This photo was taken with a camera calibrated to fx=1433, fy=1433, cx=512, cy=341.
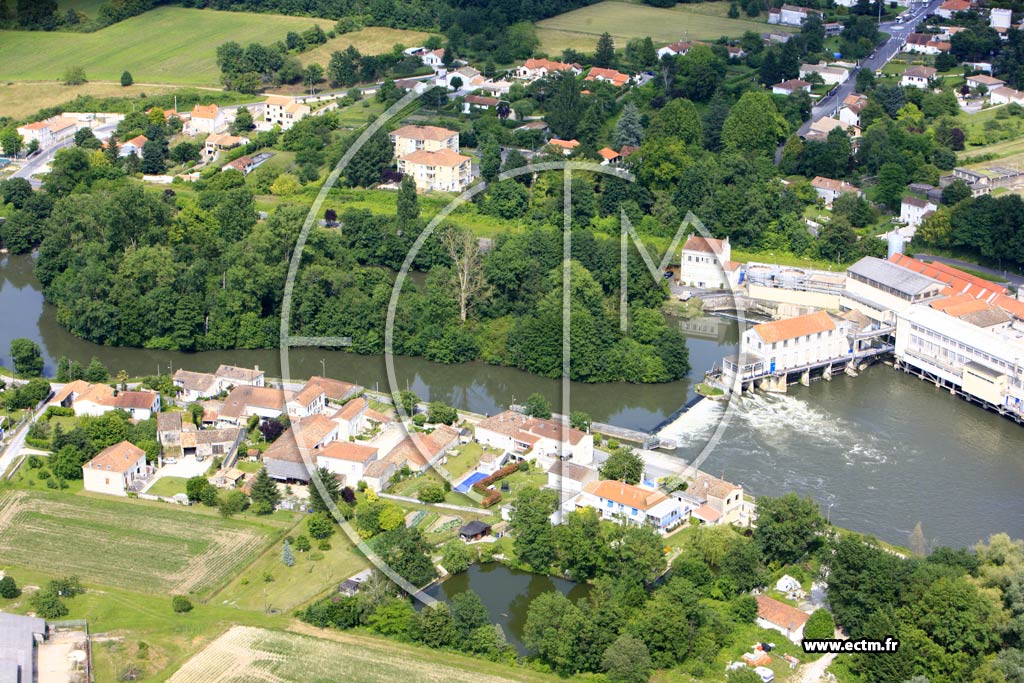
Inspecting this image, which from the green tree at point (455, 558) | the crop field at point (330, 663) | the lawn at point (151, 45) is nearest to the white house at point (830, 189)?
the lawn at point (151, 45)

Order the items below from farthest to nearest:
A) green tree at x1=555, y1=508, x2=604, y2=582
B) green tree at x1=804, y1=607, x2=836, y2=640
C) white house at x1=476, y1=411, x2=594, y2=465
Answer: white house at x1=476, y1=411, x2=594, y2=465 < green tree at x1=555, y1=508, x2=604, y2=582 < green tree at x1=804, y1=607, x2=836, y2=640

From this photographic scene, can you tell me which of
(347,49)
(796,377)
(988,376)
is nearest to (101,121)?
(347,49)

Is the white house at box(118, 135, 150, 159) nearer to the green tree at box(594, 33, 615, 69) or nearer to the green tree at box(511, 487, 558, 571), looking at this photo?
the green tree at box(594, 33, 615, 69)

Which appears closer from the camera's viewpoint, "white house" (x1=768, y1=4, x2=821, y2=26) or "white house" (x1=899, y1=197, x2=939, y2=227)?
"white house" (x1=899, y1=197, x2=939, y2=227)

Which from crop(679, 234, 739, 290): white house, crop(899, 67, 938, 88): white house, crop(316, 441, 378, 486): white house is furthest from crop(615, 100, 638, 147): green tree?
crop(316, 441, 378, 486): white house

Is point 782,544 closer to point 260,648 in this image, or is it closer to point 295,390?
point 260,648

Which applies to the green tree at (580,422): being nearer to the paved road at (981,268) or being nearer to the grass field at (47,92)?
the paved road at (981,268)

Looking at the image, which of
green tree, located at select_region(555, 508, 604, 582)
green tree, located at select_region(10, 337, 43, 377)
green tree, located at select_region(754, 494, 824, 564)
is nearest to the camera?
green tree, located at select_region(555, 508, 604, 582)

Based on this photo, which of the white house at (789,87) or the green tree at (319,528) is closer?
the green tree at (319,528)
